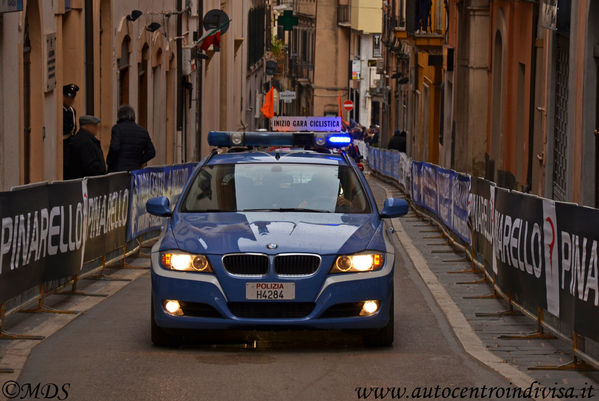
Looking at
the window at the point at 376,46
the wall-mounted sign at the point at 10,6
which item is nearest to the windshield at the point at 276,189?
the wall-mounted sign at the point at 10,6

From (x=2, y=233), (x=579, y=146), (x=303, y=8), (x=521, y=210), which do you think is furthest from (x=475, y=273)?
(x=303, y=8)

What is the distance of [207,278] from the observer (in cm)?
1010

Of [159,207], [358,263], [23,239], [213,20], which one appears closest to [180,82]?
[213,20]

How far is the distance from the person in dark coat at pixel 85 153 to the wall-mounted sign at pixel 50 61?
3.06 meters

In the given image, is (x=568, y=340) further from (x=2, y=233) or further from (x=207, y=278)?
(x=2, y=233)

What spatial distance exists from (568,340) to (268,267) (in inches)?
95.2

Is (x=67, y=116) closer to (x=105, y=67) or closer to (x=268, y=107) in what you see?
(x=105, y=67)

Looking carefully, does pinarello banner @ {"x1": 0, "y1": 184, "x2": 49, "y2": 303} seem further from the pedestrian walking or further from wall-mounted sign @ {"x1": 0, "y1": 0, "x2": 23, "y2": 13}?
the pedestrian walking

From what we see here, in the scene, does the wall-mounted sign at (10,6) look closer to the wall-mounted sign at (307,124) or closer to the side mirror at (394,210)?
the side mirror at (394,210)

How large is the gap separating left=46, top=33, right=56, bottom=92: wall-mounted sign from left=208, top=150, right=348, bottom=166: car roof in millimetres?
8902

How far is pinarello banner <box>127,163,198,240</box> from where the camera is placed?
1797 centimetres

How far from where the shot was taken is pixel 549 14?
70.7ft

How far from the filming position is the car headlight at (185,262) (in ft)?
Answer: 33.3

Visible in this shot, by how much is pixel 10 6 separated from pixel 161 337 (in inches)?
276
